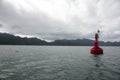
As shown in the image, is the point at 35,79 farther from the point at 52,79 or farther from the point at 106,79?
the point at 106,79

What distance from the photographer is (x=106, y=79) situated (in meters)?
17.8

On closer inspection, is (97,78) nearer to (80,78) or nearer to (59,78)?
(80,78)

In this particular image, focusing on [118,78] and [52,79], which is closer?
[52,79]

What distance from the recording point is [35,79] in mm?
17078

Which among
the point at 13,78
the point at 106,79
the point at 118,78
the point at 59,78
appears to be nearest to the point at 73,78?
the point at 59,78

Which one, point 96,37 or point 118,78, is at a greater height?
point 96,37

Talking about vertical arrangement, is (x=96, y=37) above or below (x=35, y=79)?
above

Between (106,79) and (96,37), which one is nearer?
(106,79)

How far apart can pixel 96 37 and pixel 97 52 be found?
7549mm

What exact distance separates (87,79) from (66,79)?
10.6 feet

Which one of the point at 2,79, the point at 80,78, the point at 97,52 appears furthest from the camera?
the point at 97,52

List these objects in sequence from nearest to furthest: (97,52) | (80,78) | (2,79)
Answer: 1. (2,79)
2. (80,78)
3. (97,52)

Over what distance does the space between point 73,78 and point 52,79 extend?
10.8 ft

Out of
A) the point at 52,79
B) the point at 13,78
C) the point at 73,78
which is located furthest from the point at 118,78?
the point at 13,78
